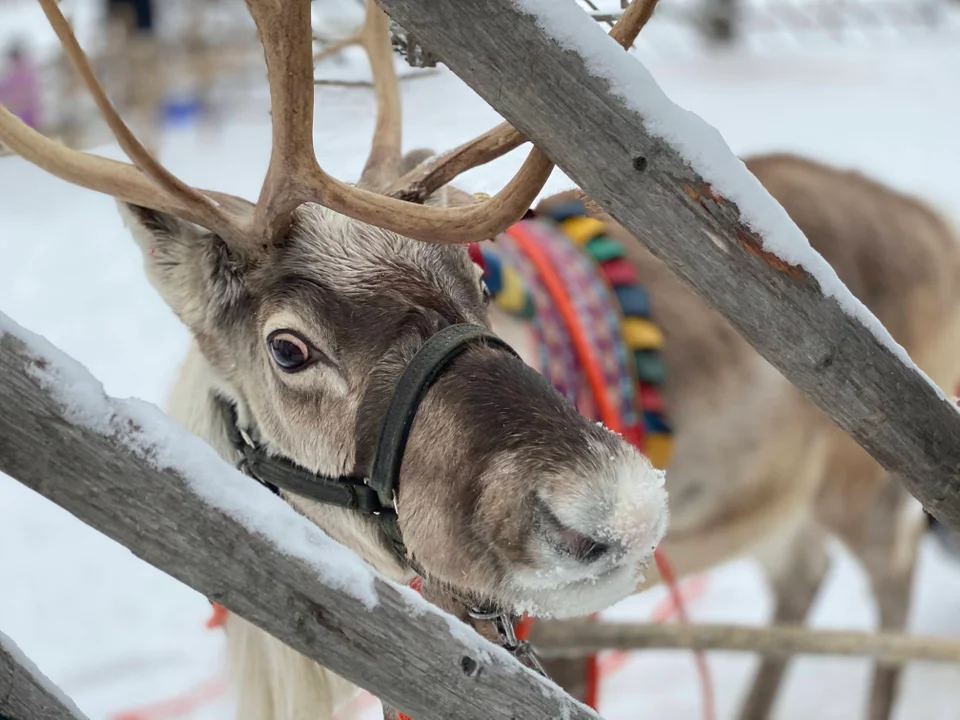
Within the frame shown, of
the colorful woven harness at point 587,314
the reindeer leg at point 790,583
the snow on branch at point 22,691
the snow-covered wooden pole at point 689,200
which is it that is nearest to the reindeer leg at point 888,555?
the reindeer leg at point 790,583

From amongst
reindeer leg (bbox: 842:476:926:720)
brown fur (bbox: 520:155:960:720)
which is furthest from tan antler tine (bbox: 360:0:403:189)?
reindeer leg (bbox: 842:476:926:720)

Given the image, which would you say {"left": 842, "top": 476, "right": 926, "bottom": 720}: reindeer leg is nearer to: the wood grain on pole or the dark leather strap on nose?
→ the wood grain on pole

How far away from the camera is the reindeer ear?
3.39 feet

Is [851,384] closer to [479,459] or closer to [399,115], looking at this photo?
[479,459]

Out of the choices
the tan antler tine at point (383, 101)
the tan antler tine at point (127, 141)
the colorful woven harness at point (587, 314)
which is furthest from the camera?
the colorful woven harness at point (587, 314)

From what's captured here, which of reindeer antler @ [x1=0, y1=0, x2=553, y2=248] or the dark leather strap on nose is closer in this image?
reindeer antler @ [x1=0, y1=0, x2=553, y2=248]

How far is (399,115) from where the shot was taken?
3.87 feet

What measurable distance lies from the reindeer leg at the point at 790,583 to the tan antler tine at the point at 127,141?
2.17 metres

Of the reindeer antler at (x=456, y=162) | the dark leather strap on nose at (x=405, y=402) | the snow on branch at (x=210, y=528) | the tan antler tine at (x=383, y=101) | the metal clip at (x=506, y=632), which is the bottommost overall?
the snow on branch at (x=210, y=528)

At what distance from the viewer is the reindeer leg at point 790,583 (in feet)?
8.66

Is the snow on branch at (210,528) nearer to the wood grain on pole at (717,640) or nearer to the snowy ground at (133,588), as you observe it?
the snowy ground at (133,588)

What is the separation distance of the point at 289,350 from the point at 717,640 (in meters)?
1.21

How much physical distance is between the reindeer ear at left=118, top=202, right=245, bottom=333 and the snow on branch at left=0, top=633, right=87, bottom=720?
44 centimetres

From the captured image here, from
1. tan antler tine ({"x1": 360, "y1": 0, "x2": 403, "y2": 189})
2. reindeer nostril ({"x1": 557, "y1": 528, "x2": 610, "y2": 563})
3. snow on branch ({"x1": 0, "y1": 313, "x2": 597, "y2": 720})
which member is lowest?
snow on branch ({"x1": 0, "y1": 313, "x2": 597, "y2": 720})
